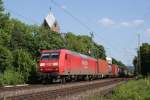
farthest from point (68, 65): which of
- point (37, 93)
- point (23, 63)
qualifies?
point (37, 93)

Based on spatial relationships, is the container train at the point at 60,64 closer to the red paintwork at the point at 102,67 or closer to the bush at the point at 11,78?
the bush at the point at 11,78

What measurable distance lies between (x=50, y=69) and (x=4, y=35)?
14.8m

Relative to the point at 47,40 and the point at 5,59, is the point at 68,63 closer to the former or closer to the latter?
the point at 5,59

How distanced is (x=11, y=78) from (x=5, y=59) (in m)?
5.08

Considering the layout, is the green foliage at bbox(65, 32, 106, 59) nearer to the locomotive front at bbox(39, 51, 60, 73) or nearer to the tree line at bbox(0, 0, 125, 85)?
the tree line at bbox(0, 0, 125, 85)

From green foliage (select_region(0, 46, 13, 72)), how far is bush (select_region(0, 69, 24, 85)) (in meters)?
1.68

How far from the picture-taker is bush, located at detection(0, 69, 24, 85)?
4388 centimetres

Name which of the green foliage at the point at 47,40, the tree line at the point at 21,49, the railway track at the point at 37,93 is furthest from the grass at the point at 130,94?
the green foliage at the point at 47,40

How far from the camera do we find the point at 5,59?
49.3m

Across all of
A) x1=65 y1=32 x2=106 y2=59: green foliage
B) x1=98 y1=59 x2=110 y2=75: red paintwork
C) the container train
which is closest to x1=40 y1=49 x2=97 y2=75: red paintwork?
the container train

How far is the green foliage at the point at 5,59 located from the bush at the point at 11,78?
66.0 inches

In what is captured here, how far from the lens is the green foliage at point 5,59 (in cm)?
4866

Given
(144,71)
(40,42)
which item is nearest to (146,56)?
(144,71)

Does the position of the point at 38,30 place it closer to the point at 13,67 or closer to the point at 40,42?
the point at 40,42
